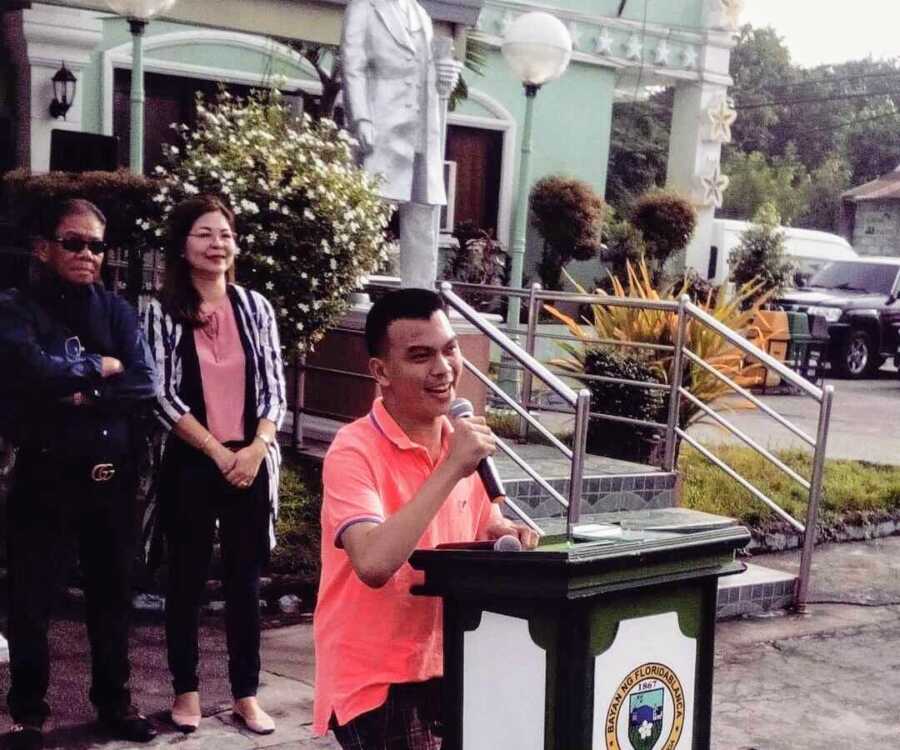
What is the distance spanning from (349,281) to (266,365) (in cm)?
189

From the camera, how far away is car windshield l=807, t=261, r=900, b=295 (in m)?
19.8

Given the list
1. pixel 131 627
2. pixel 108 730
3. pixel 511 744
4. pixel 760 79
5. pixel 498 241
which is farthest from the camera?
pixel 760 79

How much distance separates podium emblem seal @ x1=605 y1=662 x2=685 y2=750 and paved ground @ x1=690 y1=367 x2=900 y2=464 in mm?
9127

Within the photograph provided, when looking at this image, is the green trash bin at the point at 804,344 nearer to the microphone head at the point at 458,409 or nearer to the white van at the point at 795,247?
the white van at the point at 795,247

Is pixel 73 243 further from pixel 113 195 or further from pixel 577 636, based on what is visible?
pixel 577 636

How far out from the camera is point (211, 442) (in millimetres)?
4305

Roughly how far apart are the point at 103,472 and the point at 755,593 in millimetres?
3746

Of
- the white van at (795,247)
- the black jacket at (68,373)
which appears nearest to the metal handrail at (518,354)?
the black jacket at (68,373)

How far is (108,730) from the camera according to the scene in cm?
433

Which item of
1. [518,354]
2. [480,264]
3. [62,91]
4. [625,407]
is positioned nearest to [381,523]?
[518,354]

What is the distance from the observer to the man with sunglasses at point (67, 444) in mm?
4051

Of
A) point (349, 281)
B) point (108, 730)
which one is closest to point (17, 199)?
point (349, 281)

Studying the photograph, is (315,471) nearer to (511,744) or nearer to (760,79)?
(511,744)

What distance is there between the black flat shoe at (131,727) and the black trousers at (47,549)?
219 millimetres
